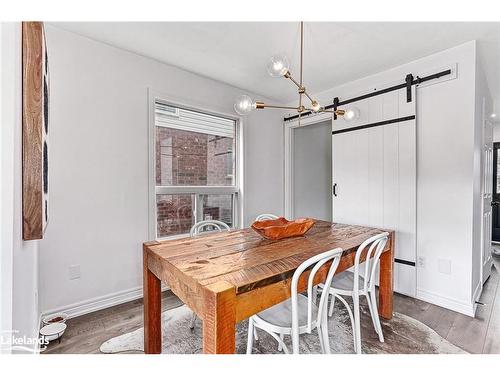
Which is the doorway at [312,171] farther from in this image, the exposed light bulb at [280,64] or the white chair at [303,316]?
the white chair at [303,316]

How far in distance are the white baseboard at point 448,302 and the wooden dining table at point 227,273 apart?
0.67 meters

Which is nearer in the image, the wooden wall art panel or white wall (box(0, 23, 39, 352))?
white wall (box(0, 23, 39, 352))

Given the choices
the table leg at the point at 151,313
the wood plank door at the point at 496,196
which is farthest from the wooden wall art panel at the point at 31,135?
the wood plank door at the point at 496,196

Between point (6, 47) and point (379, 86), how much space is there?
3.08 meters

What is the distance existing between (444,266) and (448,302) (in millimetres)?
321

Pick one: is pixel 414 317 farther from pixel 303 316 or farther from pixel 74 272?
pixel 74 272

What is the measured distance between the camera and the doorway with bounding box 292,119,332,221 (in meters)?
4.21

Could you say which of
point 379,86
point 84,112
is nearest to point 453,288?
point 379,86

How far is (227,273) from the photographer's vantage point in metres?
1.17

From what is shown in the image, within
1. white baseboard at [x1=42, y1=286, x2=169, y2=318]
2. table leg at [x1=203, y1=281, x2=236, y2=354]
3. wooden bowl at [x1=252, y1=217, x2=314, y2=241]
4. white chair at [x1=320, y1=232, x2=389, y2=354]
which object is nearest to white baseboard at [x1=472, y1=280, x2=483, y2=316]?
white chair at [x1=320, y1=232, x2=389, y2=354]

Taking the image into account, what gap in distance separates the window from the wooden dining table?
43.1 inches

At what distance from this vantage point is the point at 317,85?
128 inches

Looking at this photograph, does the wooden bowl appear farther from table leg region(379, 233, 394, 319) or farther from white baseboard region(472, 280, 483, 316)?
white baseboard region(472, 280, 483, 316)
